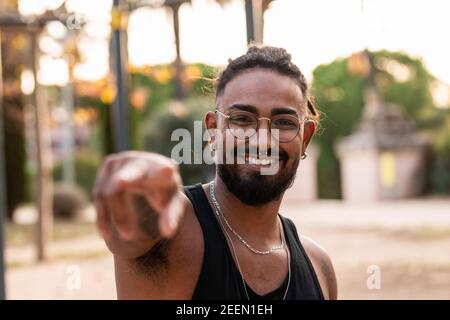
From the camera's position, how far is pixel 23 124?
19469 mm

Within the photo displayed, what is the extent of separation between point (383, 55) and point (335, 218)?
24.6 meters

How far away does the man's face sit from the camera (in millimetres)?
1762

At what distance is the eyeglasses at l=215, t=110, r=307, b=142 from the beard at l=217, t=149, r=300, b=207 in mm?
56

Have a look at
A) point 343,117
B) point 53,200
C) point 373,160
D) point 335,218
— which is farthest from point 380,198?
point 343,117

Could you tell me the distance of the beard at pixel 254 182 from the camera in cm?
178

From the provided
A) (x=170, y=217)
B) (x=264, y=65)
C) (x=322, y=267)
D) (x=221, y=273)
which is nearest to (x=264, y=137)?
(x=264, y=65)

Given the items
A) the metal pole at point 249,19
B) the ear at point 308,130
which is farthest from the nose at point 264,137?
the metal pole at point 249,19

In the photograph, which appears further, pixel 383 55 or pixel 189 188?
pixel 383 55

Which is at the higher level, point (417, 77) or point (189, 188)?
point (417, 77)

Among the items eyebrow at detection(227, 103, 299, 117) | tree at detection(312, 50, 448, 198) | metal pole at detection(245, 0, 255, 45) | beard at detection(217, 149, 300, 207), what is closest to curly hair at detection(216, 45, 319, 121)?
eyebrow at detection(227, 103, 299, 117)

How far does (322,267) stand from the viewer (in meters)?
2.06

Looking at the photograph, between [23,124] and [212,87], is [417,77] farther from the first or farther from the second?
[212,87]

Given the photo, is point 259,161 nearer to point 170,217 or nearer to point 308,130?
point 308,130

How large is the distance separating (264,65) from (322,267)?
61 centimetres
